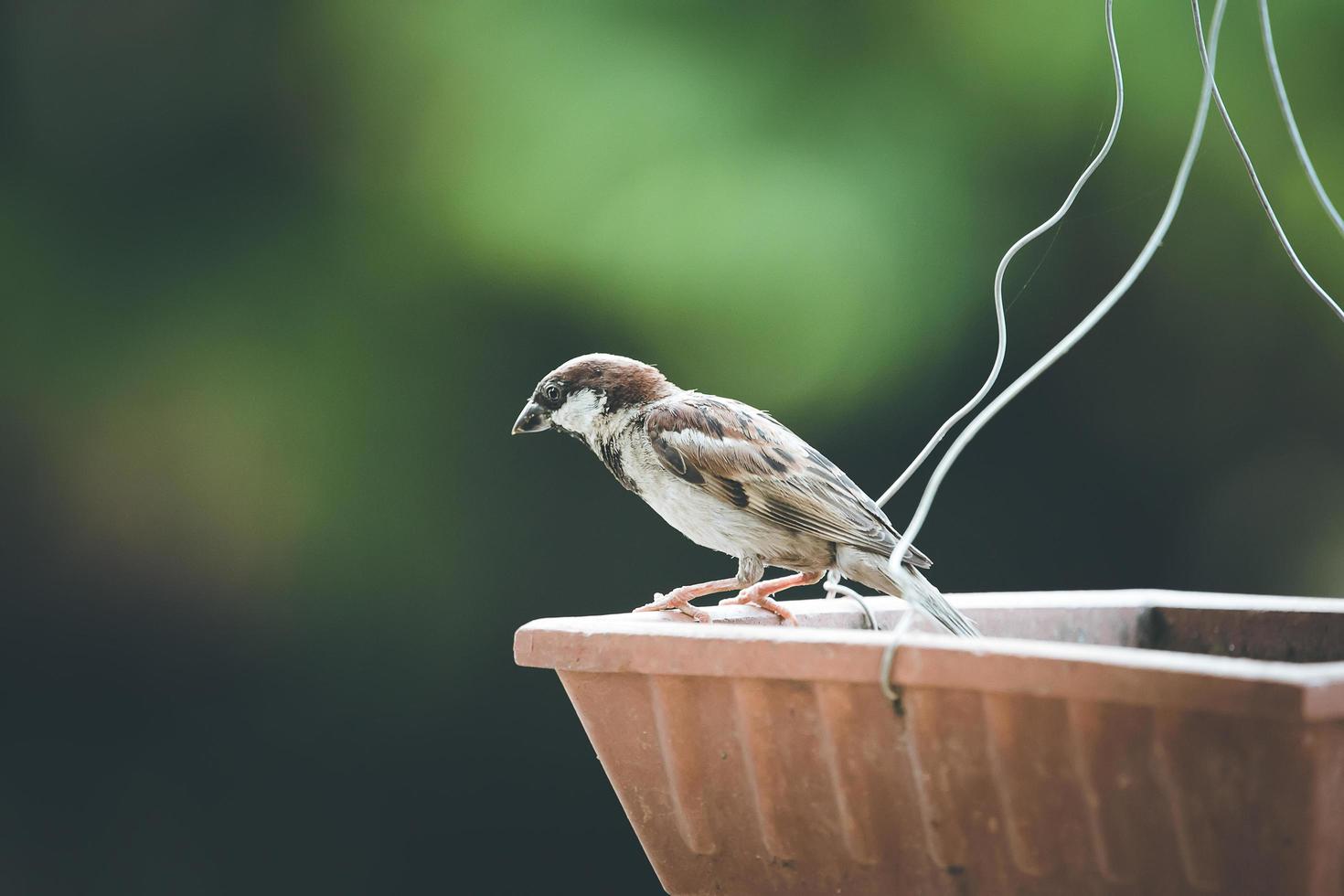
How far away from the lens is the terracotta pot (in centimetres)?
85

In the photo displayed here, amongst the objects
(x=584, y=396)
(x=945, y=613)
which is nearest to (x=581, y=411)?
(x=584, y=396)

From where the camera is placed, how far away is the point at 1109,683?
2.88ft

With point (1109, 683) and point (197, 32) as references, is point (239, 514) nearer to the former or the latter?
point (197, 32)

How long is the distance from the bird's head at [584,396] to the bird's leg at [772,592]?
316mm

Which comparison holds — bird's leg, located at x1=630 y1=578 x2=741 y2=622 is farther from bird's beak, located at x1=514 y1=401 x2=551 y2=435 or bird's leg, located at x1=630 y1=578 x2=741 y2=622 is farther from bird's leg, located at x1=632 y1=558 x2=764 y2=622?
bird's beak, located at x1=514 y1=401 x2=551 y2=435

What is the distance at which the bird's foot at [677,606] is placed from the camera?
1.57 meters

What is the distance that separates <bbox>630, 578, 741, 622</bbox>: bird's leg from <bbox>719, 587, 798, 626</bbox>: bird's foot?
0.07 ft

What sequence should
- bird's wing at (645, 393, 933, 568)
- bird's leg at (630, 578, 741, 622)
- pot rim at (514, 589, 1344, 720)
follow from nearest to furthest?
pot rim at (514, 589, 1344, 720) < bird's leg at (630, 578, 741, 622) < bird's wing at (645, 393, 933, 568)

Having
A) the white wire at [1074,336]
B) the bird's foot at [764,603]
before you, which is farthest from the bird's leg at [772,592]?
the white wire at [1074,336]

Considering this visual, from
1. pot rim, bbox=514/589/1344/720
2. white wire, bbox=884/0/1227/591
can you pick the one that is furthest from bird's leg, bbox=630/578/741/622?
white wire, bbox=884/0/1227/591

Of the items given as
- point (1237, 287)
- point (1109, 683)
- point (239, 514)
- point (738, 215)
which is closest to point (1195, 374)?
point (1237, 287)

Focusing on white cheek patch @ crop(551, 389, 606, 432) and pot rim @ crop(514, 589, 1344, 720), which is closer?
pot rim @ crop(514, 589, 1344, 720)

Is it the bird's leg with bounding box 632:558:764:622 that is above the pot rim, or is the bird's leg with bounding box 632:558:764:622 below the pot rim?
below

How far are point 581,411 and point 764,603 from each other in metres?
0.43
